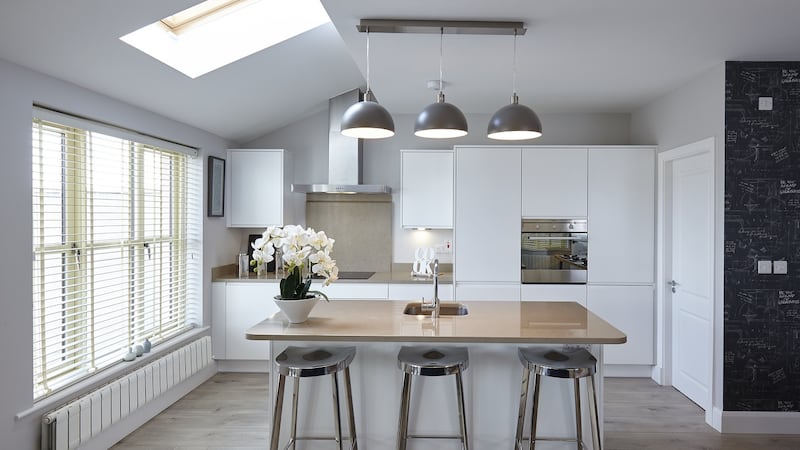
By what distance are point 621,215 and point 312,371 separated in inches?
133

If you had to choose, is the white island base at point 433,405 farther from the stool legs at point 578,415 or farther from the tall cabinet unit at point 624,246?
the tall cabinet unit at point 624,246

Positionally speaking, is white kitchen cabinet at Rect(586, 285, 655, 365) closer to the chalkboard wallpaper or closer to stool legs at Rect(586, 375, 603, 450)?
the chalkboard wallpaper

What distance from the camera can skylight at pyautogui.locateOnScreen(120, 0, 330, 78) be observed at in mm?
3301

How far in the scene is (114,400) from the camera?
321cm

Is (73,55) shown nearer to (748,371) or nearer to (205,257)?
(205,257)

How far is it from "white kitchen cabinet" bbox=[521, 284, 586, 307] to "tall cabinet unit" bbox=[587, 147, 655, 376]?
0.28ft

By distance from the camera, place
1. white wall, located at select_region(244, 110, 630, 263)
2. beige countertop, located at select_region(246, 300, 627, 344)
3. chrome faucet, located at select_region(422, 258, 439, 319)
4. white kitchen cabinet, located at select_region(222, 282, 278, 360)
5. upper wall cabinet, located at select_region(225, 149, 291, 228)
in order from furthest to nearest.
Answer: white wall, located at select_region(244, 110, 630, 263)
upper wall cabinet, located at select_region(225, 149, 291, 228)
white kitchen cabinet, located at select_region(222, 282, 278, 360)
chrome faucet, located at select_region(422, 258, 439, 319)
beige countertop, located at select_region(246, 300, 627, 344)

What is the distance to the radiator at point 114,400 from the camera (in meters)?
2.75

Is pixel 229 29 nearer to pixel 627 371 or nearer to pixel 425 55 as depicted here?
pixel 425 55

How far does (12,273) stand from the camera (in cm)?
255

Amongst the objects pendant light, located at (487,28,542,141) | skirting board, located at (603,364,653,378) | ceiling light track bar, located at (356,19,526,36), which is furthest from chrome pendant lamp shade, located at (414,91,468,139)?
skirting board, located at (603,364,653,378)

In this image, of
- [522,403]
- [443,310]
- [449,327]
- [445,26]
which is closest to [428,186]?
[443,310]

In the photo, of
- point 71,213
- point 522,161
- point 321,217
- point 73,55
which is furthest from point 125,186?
point 522,161

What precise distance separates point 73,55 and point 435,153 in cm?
311
